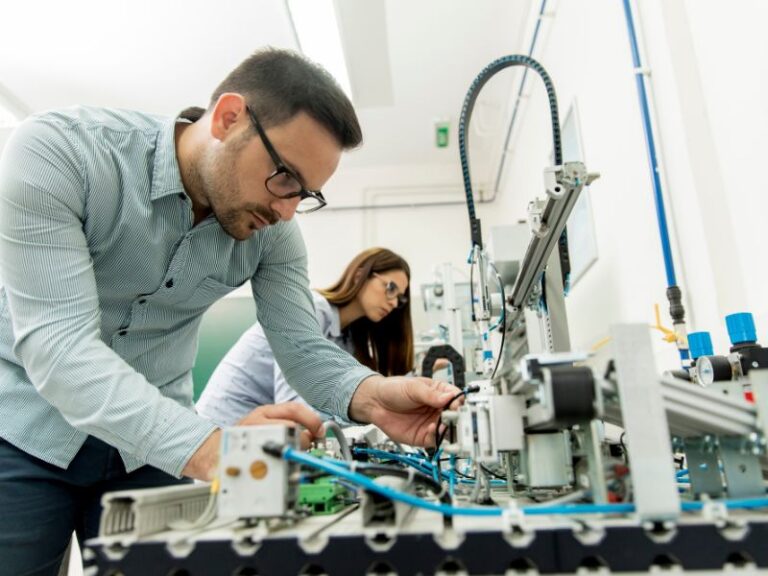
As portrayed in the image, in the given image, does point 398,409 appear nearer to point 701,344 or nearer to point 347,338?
point 701,344

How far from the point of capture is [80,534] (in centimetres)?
100

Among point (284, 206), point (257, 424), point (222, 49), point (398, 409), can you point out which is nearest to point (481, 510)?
point (257, 424)

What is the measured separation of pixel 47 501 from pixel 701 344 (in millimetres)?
1128

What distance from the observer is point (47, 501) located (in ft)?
2.90

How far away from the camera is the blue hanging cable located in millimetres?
1219

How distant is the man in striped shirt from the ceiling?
1743 mm

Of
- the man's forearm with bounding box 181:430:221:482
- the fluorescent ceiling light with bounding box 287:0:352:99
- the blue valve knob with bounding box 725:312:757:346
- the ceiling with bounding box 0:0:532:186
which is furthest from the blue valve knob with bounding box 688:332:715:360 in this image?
the ceiling with bounding box 0:0:532:186

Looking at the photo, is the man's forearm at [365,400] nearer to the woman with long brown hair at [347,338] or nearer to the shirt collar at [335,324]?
the woman with long brown hair at [347,338]

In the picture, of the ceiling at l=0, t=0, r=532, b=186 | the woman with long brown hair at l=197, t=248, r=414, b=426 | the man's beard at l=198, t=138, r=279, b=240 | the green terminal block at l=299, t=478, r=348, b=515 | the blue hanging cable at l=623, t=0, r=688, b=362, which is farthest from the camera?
the ceiling at l=0, t=0, r=532, b=186

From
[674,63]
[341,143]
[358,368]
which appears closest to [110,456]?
[358,368]

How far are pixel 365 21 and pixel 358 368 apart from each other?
2058mm

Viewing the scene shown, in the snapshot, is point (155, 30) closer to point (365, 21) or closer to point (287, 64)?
point (365, 21)

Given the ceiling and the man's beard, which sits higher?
the ceiling

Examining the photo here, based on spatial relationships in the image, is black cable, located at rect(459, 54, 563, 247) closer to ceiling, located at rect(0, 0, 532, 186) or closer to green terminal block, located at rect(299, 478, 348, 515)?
green terminal block, located at rect(299, 478, 348, 515)
